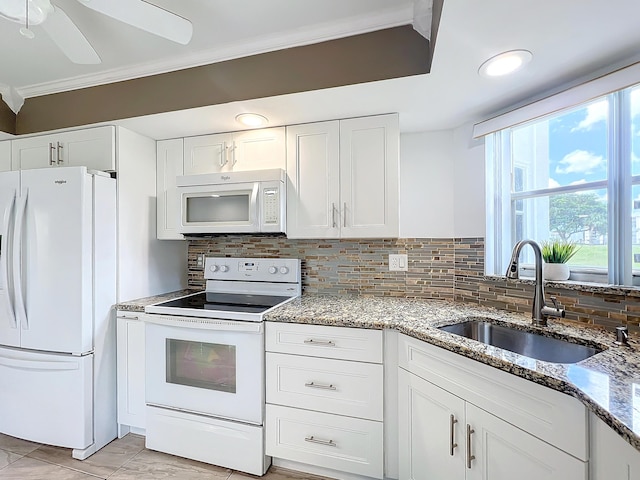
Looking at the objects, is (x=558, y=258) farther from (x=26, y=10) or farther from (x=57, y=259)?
(x=57, y=259)

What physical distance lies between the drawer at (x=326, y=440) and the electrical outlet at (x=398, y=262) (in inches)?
39.0

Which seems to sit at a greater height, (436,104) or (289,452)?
(436,104)

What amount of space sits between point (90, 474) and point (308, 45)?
261cm

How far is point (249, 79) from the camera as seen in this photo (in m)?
1.65

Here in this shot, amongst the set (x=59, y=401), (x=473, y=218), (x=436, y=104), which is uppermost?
(x=436, y=104)

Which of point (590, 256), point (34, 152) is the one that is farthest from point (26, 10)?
point (590, 256)

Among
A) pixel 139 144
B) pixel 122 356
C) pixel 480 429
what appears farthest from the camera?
pixel 139 144

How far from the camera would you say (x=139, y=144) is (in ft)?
7.13

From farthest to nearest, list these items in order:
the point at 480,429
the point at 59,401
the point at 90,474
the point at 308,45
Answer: the point at 59,401 → the point at 90,474 → the point at 308,45 → the point at 480,429

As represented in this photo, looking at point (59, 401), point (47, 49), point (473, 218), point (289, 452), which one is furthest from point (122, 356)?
point (473, 218)

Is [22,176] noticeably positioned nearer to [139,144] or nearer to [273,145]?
[139,144]

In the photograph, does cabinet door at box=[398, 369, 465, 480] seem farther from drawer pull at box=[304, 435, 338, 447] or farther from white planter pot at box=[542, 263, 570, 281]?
white planter pot at box=[542, 263, 570, 281]

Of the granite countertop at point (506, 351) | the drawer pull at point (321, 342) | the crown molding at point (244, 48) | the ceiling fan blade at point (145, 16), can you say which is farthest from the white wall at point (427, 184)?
the ceiling fan blade at point (145, 16)

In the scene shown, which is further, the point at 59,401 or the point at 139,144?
the point at 139,144
